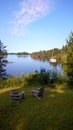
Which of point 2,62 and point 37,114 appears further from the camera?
point 2,62

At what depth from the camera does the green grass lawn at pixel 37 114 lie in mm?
10873

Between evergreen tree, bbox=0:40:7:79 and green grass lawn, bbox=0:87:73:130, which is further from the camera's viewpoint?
evergreen tree, bbox=0:40:7:79

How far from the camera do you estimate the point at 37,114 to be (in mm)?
12109

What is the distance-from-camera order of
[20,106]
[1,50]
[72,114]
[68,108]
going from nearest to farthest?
[72,114] < [68,108] < [20,106] < [1,50]

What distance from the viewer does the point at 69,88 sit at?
20.4 metres

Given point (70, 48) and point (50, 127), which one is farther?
point (70, 48)

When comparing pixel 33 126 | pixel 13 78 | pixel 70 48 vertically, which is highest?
pixel 70 48

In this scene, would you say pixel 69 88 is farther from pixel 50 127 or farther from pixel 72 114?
pixel 50 127

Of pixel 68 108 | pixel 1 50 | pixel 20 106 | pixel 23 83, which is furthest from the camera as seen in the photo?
pixel 1 50

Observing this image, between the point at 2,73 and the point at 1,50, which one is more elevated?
the point at 1,50

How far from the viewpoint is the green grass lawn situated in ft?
35.7

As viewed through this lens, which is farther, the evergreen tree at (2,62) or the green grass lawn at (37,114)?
the evergreen tree at (2,62)

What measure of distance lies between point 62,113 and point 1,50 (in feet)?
117

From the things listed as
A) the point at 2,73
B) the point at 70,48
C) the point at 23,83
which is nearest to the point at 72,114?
the point at 23,83
